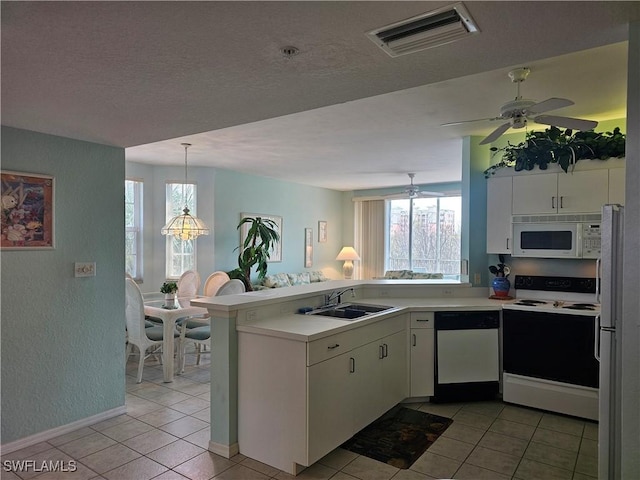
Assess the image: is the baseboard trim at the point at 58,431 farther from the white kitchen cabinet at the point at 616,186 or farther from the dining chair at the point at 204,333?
the white kitchen cabinet at the point at 616,186

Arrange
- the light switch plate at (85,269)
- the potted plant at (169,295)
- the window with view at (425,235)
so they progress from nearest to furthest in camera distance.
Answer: the light switch plate at (85,269), the potted plant at (169,295), the window with view at (425,235)

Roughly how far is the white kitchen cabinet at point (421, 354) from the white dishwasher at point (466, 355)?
0.17ft

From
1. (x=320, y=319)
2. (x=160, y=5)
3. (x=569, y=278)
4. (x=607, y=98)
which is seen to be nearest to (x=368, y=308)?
(x=320, y=319)

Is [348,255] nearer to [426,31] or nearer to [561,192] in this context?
[561,192]

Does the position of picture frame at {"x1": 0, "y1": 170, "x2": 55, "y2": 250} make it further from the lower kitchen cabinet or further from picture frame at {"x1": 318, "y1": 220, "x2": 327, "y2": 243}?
picture frame at {"x1": 318, "y1": 220, "x2": 327, "y2": 243}

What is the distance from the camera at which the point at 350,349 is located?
9.44 ft

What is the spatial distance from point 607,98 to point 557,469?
2.73 m

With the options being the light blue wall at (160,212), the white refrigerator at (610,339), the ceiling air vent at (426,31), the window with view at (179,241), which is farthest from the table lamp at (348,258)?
the ceiling air vent at (426,31)

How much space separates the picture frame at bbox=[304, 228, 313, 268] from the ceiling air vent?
6673 millimetres

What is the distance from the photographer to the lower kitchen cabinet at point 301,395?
2.53 meters

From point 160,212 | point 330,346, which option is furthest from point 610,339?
point 160,212

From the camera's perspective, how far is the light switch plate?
3.22 meters

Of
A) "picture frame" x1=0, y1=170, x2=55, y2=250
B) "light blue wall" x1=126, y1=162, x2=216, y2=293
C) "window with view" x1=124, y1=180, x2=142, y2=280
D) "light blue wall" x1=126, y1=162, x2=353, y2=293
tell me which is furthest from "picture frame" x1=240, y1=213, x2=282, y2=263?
"picture frame" x1=0, y1=170, x2=55, y2=250

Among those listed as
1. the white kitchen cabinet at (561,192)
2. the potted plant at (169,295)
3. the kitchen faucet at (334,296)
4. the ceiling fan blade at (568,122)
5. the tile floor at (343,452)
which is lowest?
the tile floor at (343,452)
